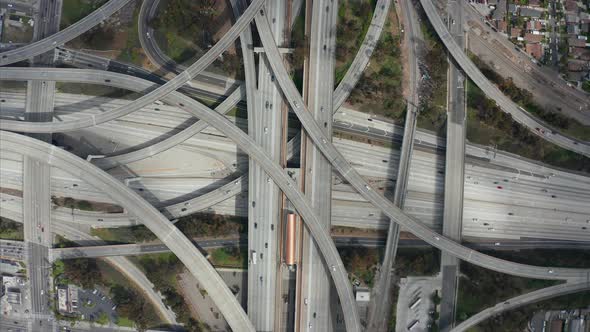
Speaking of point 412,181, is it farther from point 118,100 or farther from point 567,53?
point 118,100

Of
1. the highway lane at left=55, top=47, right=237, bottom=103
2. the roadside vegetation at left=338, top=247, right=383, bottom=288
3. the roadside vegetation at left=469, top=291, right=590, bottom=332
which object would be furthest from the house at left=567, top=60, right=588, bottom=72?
the highway lane at left=55, top=47, right=237, bottom=103

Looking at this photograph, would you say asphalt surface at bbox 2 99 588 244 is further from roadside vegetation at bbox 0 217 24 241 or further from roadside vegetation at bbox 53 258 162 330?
roadside vegetation at bbox 53 258 162 330

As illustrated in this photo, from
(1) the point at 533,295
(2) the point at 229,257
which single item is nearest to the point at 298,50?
(2) the point at 229,257

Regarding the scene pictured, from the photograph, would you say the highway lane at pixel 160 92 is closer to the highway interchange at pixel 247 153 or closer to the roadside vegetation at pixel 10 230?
the highway interchange at pixel 247 153

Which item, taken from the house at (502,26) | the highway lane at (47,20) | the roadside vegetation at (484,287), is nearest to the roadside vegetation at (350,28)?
the house at (502,26)

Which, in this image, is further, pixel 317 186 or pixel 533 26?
pixel 533 26

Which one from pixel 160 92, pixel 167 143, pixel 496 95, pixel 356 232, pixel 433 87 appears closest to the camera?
pixel 160 92

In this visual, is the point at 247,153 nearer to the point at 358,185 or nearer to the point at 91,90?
the point at 358,185
